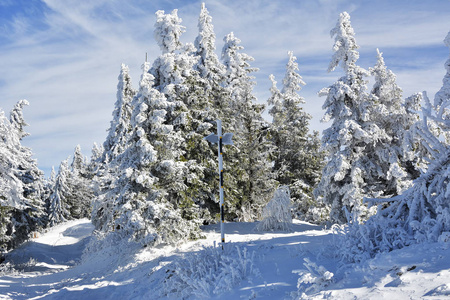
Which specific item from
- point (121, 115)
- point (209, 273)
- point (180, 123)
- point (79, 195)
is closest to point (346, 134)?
point (180, 123)

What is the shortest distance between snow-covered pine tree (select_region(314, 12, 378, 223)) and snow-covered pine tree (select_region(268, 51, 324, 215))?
6.03m

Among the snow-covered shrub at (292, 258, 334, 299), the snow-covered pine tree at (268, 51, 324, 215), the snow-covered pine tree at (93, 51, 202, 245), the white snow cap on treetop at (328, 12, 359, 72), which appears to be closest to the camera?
the snow-covered shrub at (292, 258, 334, 299)

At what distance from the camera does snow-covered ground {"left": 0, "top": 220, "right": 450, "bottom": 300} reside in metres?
3.91

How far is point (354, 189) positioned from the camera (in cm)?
1541

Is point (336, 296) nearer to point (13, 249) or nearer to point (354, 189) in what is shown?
point (354, 189)

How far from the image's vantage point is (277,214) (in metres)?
15.3

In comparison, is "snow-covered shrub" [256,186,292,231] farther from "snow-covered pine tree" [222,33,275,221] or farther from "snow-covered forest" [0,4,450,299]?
"snow-covered pine tree" [222,33,275,221]

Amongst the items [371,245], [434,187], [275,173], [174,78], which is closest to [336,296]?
[371,245]

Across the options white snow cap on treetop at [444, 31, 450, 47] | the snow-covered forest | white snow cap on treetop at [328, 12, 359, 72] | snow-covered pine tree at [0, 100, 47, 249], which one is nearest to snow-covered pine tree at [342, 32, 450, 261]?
the snow-covered forest

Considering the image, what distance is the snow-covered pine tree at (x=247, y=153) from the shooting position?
20359 mm

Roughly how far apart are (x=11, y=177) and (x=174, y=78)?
27.6 feet

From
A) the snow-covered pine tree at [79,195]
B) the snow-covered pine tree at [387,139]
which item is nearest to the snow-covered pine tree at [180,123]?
the snow-covered pine tree at [387,139]

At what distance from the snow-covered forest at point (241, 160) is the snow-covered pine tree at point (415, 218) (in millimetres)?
27

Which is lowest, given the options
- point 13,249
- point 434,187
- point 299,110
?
point 13,249
